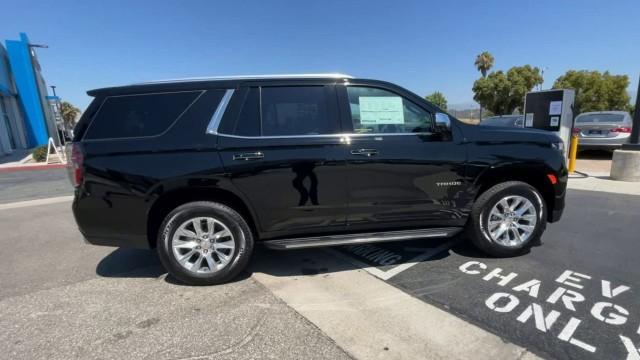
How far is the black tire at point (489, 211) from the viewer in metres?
3.42

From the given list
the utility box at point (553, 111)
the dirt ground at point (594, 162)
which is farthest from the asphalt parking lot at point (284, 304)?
the dirt ground at point (594, 162)

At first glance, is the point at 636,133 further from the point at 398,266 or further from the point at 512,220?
the point at 398,266

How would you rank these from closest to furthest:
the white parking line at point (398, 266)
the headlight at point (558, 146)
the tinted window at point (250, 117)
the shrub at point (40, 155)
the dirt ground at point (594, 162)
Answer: the tinted window at point (250, 117) < the white parking line at point (398, 266) < the headlight at point (558, 146) < the dirt ground at point (594, 162) < the shrub at point (40, 155)

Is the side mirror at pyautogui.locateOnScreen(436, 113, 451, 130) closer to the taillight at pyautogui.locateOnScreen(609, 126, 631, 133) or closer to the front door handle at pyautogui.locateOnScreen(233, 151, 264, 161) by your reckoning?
the front door handle at pyautogui.locateOnScreen(233, 151, 264, 161)

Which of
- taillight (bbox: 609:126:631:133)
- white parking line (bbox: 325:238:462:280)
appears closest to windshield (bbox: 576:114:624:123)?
taillight (bbox: 609:126:631:133)

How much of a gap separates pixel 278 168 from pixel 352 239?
99 cm

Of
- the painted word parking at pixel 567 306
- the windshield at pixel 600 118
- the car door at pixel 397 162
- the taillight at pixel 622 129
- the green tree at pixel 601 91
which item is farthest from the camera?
the green tree at pixel 601 91

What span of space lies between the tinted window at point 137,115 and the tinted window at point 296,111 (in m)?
0.71

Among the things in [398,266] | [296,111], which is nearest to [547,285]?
[398,266]

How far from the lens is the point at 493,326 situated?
7.89 ft

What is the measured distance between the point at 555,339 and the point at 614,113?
11.8 metres

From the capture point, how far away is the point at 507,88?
38.8 meters

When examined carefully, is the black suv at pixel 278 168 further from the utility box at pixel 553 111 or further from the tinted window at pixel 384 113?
the utility box at pixel 553 111

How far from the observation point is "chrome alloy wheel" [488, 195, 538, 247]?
11.4ft
